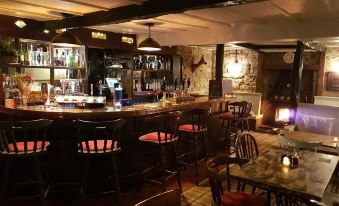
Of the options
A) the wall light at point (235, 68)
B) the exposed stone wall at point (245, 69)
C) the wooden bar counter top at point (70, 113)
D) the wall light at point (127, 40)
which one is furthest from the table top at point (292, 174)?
the wall light at point (235, 68)

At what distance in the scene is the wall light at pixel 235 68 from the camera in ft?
29.2

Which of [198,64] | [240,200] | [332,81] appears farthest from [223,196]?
[332,81]

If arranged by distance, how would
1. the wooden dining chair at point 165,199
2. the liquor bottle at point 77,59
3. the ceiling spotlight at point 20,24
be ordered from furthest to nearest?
the liquor bottle at point 77,59
the ceiling spotlight at point 20,24
the wooden dining chair at point 165,199

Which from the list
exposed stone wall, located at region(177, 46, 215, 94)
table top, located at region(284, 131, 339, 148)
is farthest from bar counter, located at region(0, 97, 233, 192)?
exposed stone wall, located at region(177, 46, 215, 94)

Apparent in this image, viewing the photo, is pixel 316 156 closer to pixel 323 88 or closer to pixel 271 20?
pixel 271 20

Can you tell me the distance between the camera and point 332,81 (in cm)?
752

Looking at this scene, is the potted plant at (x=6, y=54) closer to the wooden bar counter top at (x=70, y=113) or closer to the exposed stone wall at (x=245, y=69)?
the wooden bar counter top at (x=70, y=113)

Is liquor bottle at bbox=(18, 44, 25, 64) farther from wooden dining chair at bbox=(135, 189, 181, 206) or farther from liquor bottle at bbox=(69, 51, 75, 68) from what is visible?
wooden dining chair at bbox=(135, 189, 181, 206)

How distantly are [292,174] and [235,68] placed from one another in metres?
6.82

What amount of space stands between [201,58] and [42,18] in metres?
4.93

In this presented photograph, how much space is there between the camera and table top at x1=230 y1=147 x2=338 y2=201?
213 centimetres

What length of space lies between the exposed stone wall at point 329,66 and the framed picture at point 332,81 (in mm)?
83

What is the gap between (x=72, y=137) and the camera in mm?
3309

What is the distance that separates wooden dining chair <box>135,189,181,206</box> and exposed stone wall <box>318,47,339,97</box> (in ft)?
24.8
